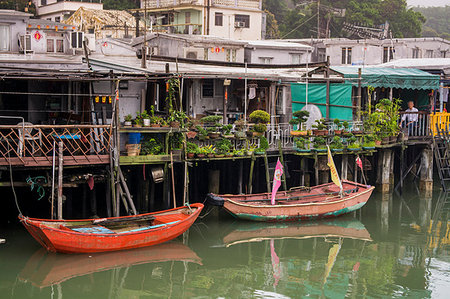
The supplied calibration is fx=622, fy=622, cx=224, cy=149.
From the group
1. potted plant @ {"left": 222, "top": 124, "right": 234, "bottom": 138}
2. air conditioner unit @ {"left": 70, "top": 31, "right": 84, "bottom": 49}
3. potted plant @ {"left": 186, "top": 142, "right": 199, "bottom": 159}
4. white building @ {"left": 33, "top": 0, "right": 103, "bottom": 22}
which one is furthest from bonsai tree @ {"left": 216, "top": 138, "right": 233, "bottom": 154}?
white building @ {"left": 33, "top": 0, "right": 103, "bottom": 22}

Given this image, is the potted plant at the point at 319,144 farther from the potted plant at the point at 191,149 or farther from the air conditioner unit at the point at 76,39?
the air conditioner unit at the point at 76,39

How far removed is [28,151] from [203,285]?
591 cm

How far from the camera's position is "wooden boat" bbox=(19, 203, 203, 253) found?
16.0 m

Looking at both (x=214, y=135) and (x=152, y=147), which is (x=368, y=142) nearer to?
(x=214, y=135)

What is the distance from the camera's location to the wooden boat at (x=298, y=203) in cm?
1998

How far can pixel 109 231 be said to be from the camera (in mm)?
16953

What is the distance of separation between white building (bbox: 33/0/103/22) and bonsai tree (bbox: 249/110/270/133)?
83.8 ft

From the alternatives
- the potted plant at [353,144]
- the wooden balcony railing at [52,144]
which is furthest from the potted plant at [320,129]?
the wooden balcony railing at [52,144]

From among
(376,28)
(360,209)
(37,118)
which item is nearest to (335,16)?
(376,28)

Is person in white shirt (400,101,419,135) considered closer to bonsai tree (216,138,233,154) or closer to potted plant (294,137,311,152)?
potted plant (294,137,311,152)

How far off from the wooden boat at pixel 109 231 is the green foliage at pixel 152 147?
196 cm

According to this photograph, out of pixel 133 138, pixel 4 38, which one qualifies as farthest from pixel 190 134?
pixel 4 38

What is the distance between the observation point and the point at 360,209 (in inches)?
924

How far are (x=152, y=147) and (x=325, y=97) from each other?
813cm
